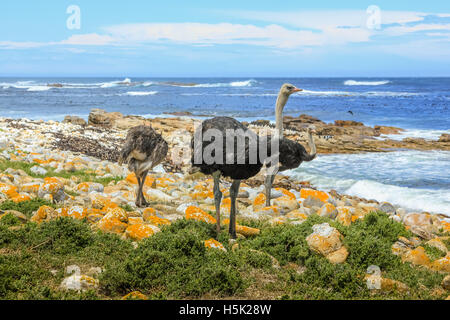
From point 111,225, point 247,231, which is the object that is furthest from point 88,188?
point 247,231

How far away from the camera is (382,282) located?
491 cm

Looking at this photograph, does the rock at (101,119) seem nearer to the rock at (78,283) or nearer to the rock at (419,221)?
the rock at (419,221)

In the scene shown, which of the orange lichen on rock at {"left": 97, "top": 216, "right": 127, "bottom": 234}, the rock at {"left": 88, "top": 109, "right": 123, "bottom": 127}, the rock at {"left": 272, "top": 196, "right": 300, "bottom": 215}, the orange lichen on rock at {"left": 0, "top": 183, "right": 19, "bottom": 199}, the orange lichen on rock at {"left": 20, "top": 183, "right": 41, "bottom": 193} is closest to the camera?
the orange lichen on rock at {"left": 97, "top": 216, "right": 127, "bottom": 234}

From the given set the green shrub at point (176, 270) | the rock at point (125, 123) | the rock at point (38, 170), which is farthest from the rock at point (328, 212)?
the rock at point (125, 123)

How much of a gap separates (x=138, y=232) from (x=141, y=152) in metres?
2.48

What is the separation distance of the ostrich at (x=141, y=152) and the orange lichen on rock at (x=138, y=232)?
6.94ft

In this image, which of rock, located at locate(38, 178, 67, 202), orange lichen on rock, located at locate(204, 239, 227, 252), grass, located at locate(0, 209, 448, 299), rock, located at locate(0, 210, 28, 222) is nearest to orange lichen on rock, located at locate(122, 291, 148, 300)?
grass, located at locate(0, 209, 448, 299)

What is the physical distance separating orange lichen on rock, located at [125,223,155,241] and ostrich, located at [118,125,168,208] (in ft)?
6.94

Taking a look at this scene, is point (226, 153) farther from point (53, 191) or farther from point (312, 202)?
point (312, 202)

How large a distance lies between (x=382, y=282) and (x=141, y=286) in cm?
262

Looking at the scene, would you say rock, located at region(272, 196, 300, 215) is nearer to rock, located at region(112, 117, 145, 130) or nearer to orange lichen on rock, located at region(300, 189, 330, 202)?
orange lichen on rock, located at region(300, 189, 330, 202)

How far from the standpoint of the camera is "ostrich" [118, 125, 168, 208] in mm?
8203

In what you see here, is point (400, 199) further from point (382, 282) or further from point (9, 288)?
point (9, 288)
